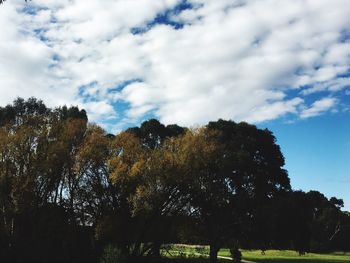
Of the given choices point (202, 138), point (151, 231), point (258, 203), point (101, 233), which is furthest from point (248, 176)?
point (101, 233)

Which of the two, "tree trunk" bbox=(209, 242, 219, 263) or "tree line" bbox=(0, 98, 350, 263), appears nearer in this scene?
"tree line" bbox=(0, 98, 350, 263)

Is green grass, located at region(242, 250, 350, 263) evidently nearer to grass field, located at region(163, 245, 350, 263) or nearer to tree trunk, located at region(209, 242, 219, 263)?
grass field, located at region(163, 245, 350, 263)

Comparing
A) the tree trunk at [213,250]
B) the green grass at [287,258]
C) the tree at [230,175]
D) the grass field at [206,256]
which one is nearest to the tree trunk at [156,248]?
the grass field at [206,256]

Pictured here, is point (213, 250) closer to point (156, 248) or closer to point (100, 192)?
point (156, 248)

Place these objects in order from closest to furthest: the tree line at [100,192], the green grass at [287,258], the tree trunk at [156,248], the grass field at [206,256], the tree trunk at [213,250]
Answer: the tree line at [100,192] < the tree trunk at [156,248] < the tree trunk at [213,250] < the grass field at [206,256] < the green grass at [287,258]

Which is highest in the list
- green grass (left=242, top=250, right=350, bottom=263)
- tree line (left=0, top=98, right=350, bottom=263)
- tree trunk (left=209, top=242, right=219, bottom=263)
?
tree line (left=0, top=98, right=350, bottom=263)

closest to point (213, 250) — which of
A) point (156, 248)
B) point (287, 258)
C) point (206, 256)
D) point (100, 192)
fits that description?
point (156, 248)

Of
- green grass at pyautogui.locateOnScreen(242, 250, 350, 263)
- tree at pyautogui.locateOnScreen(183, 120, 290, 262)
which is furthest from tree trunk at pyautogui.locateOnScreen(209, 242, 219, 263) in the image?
green grass at pyautogui.locateOnScreen(242, 250, 350, 263)

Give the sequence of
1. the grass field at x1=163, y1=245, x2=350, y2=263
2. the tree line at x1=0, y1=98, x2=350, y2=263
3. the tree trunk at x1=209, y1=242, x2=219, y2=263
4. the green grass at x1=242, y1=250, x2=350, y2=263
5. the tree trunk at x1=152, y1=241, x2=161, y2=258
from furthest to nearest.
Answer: the green grass at x1=242, y1=250, x2=350, y2=263 < the grass field at x1=163, y1=245, x2=350, y2=263 < the tree trunk at x1=209, y1=242, x2=219, y2=263 < the tree trunk at x1=152, y1=241, x2=161, y2=258 < the tree line at x1=0, y1=98, x2=350, y2=263

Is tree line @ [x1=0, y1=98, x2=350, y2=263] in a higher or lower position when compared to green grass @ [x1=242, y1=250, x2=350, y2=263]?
higher

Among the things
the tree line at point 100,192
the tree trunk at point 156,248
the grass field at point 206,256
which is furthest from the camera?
the grass field at point 206,256

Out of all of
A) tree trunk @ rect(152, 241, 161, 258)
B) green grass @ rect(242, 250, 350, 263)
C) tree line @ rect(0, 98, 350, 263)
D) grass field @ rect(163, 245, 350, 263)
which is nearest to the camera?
tree line @ rect(0, 98, 350, 263)

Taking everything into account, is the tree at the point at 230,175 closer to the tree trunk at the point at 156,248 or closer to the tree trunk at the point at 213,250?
the tree trunk at the point at 213,250

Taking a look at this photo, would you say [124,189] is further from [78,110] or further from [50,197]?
[78,110]
